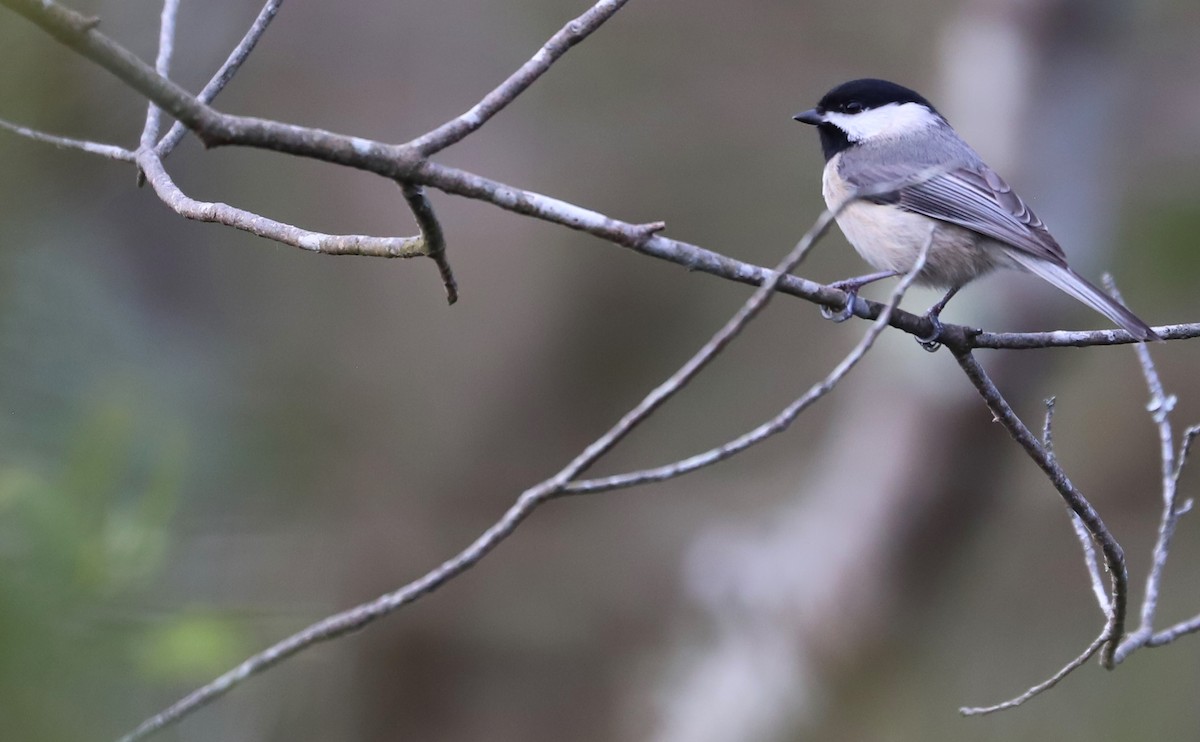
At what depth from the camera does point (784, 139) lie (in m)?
5.82

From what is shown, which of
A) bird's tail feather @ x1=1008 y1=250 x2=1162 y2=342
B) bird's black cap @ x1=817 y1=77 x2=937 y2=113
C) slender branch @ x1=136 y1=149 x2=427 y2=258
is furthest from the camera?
bird's black cap @ x1=817 y1=77 x2=937 y2=113

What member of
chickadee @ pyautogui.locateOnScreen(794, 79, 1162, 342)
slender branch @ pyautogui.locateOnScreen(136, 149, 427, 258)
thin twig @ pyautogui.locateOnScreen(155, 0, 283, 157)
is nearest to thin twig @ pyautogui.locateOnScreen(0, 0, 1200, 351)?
slender branch @ pyautogui.locateOnScreen(136, 149, 427, 258)

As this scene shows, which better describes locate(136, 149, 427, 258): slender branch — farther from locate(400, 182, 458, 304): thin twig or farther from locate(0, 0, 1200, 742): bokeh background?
locate(0, 0, 1200, 742): bokeh background

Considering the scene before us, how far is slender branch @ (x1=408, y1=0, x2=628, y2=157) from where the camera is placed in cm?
155

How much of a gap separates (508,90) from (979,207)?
1.97 meters

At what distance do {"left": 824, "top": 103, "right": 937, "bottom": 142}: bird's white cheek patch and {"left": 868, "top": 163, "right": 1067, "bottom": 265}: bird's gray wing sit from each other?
285mm

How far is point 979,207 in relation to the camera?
316 centimetres

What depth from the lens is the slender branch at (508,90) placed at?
1548 mm

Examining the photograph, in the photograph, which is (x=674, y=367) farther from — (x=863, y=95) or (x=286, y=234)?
(x=286, y=234)

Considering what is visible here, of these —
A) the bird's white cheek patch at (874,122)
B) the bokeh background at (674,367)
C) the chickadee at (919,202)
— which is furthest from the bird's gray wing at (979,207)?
the bokeh background at (674,367)

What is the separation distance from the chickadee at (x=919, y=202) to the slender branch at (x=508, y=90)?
1.21m

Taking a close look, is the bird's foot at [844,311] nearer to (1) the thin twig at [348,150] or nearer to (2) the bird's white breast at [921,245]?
(1) the thin twig at [348,150]

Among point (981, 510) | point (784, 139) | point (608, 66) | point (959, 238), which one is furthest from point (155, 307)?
point (981, 510)

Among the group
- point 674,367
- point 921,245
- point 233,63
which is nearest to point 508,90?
point 233,63
